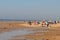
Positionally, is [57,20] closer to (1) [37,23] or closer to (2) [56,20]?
(2) [56,20]

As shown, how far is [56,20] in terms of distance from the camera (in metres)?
56.4

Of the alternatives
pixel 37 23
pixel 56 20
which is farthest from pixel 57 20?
pixel 37 23

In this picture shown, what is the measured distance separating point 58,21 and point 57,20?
367 millimetres

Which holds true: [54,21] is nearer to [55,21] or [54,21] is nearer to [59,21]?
[55,21]

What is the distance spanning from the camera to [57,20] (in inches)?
2229

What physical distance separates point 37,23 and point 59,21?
789 cm

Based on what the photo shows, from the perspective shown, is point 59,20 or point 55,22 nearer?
point 55,22

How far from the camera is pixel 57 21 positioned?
2195 inches

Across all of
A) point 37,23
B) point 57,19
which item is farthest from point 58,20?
point 37,23

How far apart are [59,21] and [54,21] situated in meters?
4.10

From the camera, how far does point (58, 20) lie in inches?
2266

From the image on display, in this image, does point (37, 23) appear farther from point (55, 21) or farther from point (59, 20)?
point (59, 20)

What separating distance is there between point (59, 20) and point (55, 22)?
5102 millimetres

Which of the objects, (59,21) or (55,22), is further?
(59,21)
